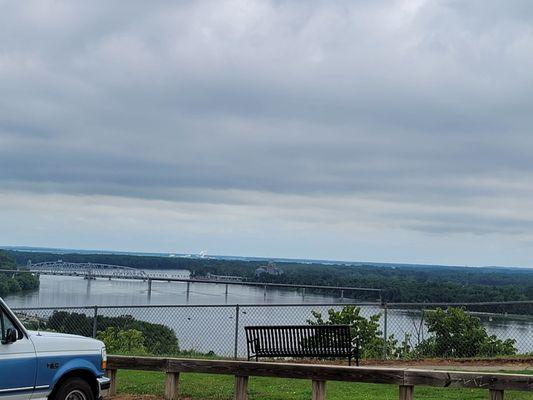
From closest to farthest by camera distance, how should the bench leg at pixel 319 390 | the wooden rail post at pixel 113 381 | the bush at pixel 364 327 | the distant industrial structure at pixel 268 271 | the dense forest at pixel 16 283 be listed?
1. the bench leg at pixel 319 390
2. the wooden rail post at pixel 113 381
3. the bush at pixel 364 327
4. the dense forest at pixel 16 283
5. the distant industrial structure at pixel 268 271

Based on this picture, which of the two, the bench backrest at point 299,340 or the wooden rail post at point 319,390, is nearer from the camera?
the wooden rail post at point 319,390

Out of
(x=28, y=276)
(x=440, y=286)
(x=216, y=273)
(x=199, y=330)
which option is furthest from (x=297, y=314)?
(x=216, y=273)

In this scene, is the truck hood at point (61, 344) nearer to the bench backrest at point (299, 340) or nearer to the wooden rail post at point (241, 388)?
the wooden rail post at point (241, 388)

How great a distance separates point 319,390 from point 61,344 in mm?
3221

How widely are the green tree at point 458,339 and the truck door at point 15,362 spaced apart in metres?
13.0

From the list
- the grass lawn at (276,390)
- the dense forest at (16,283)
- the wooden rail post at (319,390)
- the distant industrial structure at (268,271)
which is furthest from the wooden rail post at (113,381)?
the distant industrial structure at (268,271)

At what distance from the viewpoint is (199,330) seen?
24.7 metres

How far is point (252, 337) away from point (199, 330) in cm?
1003

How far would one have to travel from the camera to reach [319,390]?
9.55 meters

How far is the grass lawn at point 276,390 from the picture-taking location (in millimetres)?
10945

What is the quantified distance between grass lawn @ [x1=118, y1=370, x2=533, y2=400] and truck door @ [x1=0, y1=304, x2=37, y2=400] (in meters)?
3.17

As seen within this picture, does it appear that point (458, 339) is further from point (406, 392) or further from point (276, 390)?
point (406, 392)

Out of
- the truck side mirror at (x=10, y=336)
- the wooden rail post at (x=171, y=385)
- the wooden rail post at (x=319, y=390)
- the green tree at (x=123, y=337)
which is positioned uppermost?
the truck side mirror at (x=10, y=336)

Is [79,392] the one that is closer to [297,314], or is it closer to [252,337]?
[252,337]
